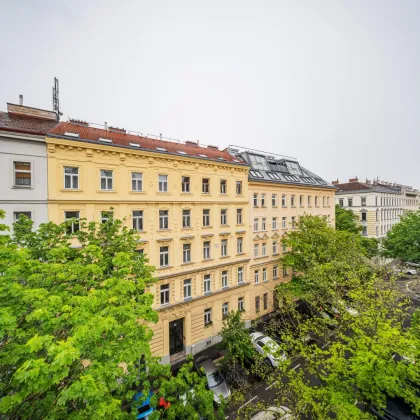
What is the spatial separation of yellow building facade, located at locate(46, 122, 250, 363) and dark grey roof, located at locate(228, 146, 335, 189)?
381cm

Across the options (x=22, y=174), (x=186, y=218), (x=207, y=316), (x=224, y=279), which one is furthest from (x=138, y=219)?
(x=207, y=316)

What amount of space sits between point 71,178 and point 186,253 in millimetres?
10519

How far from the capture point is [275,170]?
29.3 meters

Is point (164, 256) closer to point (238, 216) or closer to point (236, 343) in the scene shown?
point (236, 343)

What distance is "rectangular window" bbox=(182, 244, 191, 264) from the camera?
1984 centimetres

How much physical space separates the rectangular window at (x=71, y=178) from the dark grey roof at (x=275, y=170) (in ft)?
52.3

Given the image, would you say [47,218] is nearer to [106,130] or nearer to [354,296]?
[106,130]

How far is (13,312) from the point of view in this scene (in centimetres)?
636

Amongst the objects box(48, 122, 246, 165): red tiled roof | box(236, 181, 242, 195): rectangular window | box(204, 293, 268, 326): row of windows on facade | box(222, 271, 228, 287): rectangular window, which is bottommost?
box(204, 293, 268, 326): row of windows on facade

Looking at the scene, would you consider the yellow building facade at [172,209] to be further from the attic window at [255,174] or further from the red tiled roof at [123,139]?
the attic window at [255,174]

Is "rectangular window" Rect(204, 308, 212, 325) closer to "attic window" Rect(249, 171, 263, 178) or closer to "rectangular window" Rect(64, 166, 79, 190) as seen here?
"attic window" Rect(249, 171, 263, 178)

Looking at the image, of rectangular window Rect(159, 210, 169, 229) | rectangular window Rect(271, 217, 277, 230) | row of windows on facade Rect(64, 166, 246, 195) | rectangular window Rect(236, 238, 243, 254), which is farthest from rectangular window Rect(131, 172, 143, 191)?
rectangular window Rect(271, 217, 277, 230)

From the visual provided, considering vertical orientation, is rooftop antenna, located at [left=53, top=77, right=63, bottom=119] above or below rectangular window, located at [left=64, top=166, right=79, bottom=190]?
above

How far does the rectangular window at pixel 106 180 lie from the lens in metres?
16.7
